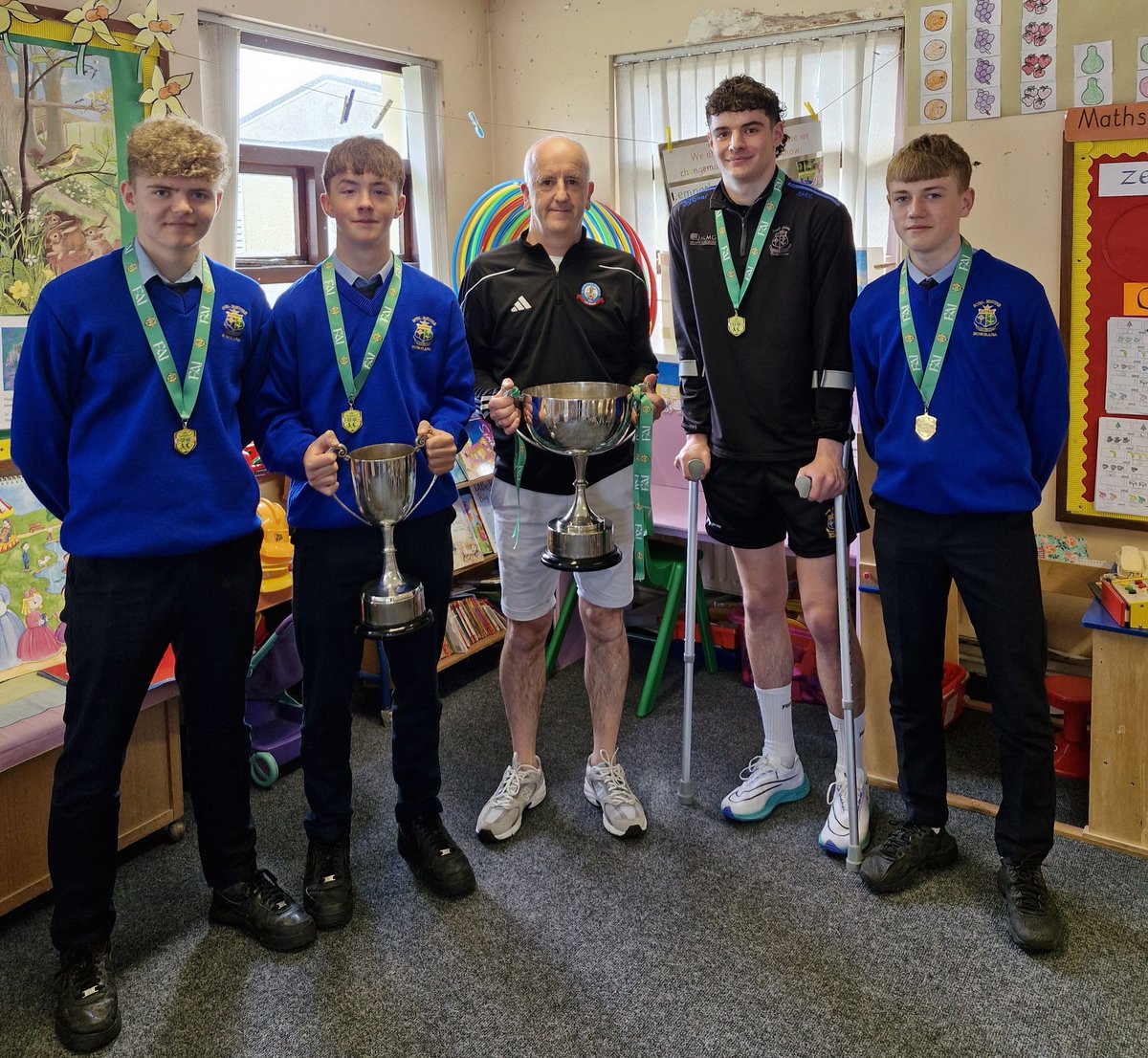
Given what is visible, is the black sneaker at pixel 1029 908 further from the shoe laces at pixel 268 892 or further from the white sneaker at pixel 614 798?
the shoe laces at pixel 268 892

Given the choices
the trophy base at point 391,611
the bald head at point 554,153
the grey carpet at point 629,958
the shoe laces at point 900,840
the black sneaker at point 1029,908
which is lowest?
the grey carpet at point 629,958

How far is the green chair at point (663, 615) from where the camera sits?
3.77 m

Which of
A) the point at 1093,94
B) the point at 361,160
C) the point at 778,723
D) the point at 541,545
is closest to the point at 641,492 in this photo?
the point at 541,545

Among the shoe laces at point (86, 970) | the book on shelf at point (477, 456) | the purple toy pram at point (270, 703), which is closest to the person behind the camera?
the shoe laces at point (86, 970)

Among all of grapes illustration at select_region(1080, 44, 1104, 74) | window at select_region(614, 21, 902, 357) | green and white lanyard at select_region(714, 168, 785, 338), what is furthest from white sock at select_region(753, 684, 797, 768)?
window at select_region(614, 21, 902, 357)

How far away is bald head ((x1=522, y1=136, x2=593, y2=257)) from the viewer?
8.44ft

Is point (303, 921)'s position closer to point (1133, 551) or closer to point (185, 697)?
point (185, 697)

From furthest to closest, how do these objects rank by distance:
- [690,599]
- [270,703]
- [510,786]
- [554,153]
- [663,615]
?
1. [663,615]
2. [270,703]
3. [510,786]
4. [690,599]
5. [554,153]

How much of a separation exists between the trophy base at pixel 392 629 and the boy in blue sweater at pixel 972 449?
1.14m

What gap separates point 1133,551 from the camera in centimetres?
282

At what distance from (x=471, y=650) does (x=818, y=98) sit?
8.42 feet

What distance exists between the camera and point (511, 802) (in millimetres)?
2908

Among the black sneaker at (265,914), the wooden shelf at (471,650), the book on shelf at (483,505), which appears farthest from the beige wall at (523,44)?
the black sneaker at (265,914)

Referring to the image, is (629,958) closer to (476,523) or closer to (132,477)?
(132,477)
